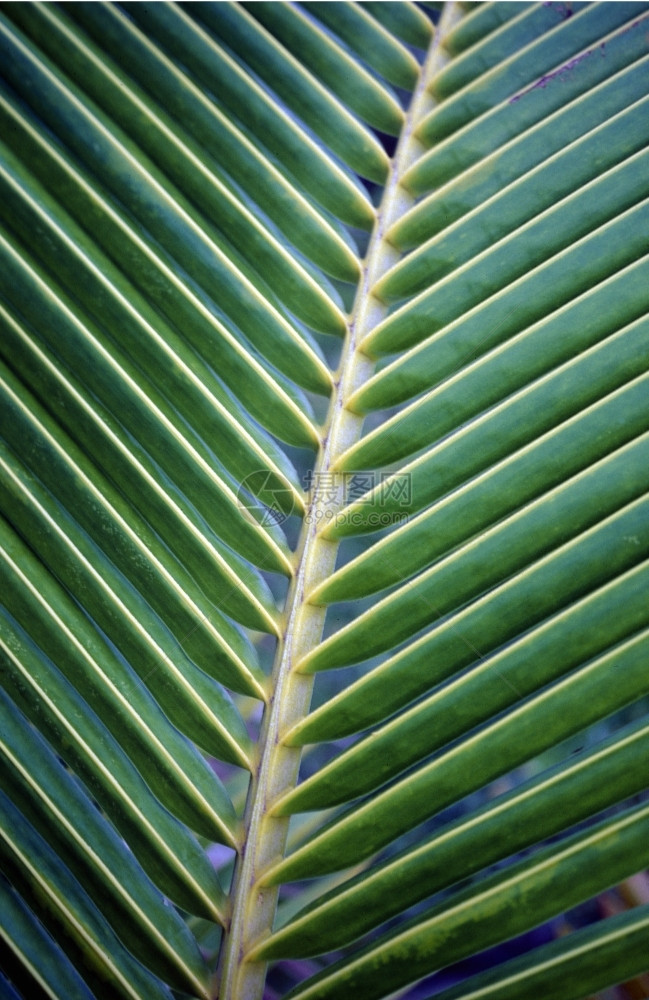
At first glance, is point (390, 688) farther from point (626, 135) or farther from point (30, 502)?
point (626, 135)

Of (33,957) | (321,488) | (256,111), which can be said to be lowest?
(33,957)

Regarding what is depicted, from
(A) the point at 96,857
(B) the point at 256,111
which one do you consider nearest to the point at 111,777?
(A) the point at 96,857

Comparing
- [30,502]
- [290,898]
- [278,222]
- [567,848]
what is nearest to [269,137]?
[278,222]

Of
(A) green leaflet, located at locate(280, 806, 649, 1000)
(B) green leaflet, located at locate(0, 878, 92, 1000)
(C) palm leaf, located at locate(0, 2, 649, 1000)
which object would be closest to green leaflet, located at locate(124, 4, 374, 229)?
(C) palm leaf, located at locate(0, 2, 649, 1000)

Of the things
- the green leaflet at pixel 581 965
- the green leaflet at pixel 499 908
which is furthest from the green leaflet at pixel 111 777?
the green leaflet at pixel 581 965

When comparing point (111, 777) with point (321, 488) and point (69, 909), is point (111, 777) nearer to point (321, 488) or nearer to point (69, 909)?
point (69, 909)

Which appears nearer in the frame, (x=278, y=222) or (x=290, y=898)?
(x=278, y=222)

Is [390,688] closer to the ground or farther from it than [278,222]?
closer to the ground

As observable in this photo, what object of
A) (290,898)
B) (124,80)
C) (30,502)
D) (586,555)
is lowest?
(290,898)
